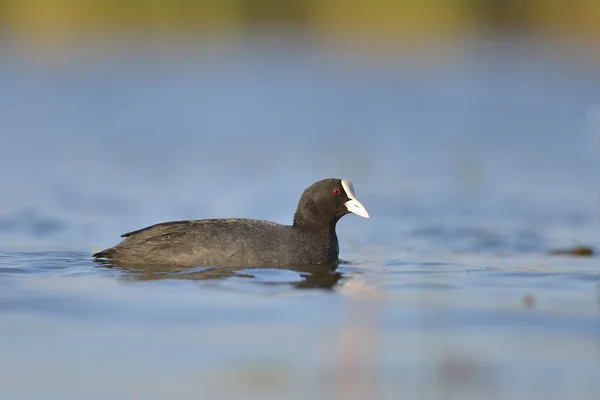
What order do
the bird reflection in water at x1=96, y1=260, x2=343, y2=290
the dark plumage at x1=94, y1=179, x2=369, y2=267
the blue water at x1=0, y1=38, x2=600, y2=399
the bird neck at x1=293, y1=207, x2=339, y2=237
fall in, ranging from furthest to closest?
1. the bird neck at x1=293, y1=207, x2=339, y2=237
2. the dark plumage at x1=94, y1=179, x2=369, y2=267
3. the bird reflection in water at x1=96, y1=260, x2=343, y2=290
4. the blue water at x1=0, y1=38, x2=600, y2=399

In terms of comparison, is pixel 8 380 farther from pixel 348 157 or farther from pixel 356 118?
pixel 356 118

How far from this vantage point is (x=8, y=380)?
19.2 feet

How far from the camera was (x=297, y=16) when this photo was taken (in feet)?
117

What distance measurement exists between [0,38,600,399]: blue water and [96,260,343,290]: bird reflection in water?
47mm

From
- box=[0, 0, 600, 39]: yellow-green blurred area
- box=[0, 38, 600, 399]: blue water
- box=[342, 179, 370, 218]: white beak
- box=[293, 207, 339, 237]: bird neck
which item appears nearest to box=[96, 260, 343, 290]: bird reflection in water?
box=[0, 38, 600, 399]: blue water

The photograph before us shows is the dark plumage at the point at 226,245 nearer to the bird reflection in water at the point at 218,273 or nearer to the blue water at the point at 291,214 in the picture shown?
the bird reflection in water at the point at 218,273

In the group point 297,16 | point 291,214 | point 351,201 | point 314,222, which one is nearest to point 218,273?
point 314,222

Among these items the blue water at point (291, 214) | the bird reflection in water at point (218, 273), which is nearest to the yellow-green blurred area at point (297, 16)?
the blue water at point (291, 214)

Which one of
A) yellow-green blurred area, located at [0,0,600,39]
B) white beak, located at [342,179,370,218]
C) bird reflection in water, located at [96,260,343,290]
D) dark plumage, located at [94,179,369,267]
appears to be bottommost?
bird reflection in water, located at [96,260,343,290]

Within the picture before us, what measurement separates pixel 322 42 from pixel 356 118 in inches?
542

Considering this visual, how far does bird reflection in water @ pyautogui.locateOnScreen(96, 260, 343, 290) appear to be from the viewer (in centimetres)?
900

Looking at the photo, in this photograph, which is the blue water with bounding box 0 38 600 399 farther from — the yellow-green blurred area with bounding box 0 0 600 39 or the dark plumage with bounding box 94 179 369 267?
the yellow-green blurred area with bounding box 0 0 600 39

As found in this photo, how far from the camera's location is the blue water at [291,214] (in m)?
6.22

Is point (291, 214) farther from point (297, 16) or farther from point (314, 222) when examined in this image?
point (297, 16)
